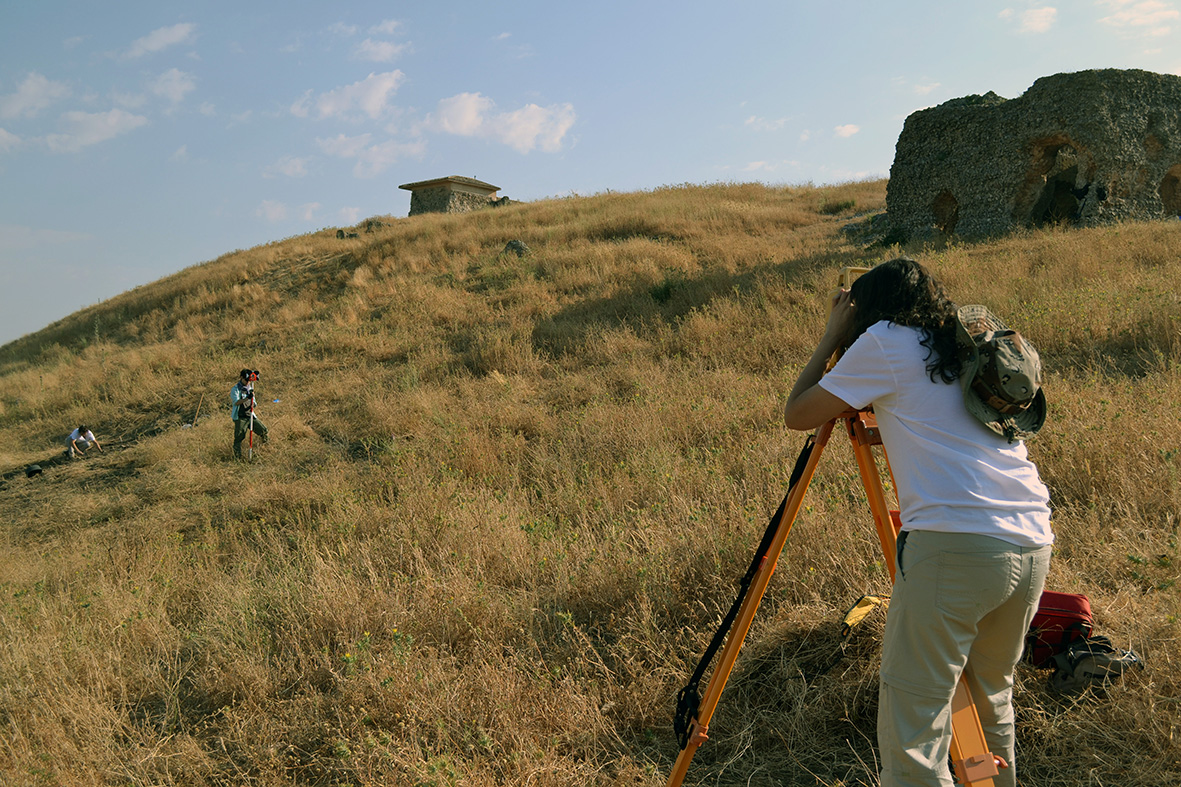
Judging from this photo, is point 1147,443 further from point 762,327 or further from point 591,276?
point 591,276

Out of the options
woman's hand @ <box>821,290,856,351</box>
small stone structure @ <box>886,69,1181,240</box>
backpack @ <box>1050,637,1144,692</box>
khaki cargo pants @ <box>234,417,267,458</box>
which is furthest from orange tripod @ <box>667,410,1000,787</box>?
small stone structure @ <box>886,69,1181,240</box>

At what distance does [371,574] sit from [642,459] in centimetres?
247

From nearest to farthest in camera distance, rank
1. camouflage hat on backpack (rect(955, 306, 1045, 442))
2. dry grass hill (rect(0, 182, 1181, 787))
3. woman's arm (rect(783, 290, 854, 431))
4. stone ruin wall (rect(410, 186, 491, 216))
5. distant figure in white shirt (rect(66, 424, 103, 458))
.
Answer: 1. camouflage hat on backpack (rect(955, 306, 1045, 442))
2. woman's arm (rect(783, 290, 854, 431))
3. dry grass hill (rect(0, 182, 1181, 787))
4. distant figure in white shirt (rect(66, 424, 103, 458))
5. stone ruin wall (rect(410, 186, 491, 216))

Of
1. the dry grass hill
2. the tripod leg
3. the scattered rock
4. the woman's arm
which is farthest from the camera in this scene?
the scattered rock

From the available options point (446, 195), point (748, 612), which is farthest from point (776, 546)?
point (446, 195)

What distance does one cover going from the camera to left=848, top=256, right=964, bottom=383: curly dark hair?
1.86m

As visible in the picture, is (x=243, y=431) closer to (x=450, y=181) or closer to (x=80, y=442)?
(x=80, y=442)

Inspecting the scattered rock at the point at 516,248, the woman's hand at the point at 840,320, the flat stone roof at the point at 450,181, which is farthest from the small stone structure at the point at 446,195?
A: the woman's hand at the point at 840,320

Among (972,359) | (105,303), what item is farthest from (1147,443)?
(105,303)

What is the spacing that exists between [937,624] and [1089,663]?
1.34 meters

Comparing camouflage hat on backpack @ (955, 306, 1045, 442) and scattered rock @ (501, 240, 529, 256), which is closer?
camouflage hat on backpack @ (955, 306, 1045, 442)

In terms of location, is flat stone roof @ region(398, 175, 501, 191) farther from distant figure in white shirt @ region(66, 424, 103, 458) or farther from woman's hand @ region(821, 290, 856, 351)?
woman's hand @ region(821, 290, 856, 351)

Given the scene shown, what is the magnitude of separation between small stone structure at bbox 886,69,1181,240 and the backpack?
45.1ft

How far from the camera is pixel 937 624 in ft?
5.64
